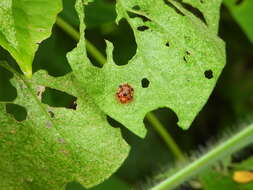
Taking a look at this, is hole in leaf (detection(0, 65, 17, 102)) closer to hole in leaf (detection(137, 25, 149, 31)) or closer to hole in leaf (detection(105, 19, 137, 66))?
hole in leaf (detection(137, 25, 149, 31))

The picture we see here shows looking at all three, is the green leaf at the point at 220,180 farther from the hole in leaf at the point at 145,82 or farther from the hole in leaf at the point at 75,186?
the hole in leaf at the point at 145,82

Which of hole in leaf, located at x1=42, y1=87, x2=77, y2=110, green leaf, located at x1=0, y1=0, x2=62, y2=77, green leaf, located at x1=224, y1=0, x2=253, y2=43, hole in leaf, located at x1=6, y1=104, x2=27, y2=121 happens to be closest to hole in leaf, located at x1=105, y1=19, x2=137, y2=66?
green leaf, located at x1=224, y1=0, x2=253, y2=43

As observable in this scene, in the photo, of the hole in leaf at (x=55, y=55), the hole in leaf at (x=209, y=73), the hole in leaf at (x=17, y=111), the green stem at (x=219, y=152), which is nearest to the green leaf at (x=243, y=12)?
the green stem at (x=219, y=152)

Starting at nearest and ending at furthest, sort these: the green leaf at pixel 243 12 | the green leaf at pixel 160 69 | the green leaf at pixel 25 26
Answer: the green leaf at pixel 25 26
the green leaf at pixel 160 69
the green leaf at pixel 243 12

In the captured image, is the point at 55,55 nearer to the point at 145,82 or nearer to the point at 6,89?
the point at 6,89

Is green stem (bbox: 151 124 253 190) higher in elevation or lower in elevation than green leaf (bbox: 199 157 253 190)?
higher

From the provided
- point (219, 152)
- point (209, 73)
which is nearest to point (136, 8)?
point (209, 73)
